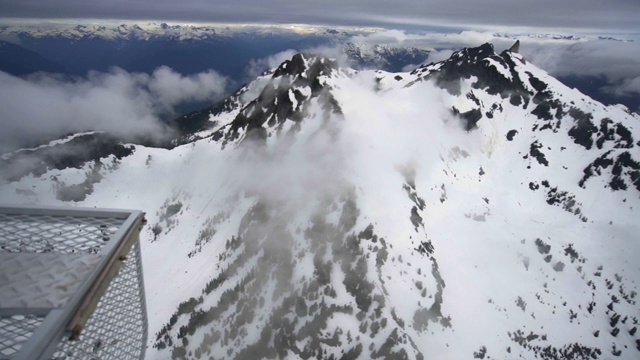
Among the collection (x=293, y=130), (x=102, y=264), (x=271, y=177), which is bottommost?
(x=271, y=177)

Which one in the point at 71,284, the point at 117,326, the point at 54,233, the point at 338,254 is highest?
the point at 71,284

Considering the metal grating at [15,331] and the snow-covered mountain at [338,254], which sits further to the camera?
the snow-covered mountain at [338,254]

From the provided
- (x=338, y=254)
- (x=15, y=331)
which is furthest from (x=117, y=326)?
(x=338, y=254)

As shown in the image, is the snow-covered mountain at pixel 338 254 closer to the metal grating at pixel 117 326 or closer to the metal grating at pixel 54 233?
the metal grating at pixel 117 326

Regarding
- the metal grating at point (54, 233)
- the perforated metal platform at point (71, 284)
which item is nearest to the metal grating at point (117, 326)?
the perforated metal platform at point (71, 284)

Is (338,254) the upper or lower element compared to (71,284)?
lower

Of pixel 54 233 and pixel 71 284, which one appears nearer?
pixel 71 284

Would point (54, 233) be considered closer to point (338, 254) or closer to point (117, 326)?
point (117, 326)

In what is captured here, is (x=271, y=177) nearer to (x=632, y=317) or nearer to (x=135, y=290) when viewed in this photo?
(x=135, y=290)

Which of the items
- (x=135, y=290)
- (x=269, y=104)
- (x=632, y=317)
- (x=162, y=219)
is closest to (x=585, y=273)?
(x=632, y=317)
